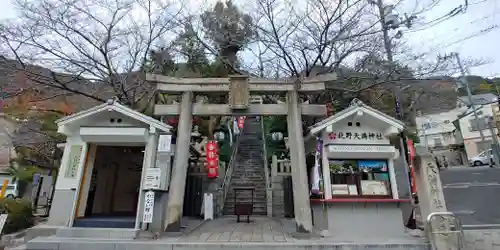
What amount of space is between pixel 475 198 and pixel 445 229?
32.8 feet

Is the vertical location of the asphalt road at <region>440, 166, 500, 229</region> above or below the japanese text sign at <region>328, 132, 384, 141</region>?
below

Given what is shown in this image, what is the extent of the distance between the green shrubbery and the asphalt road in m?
16.3

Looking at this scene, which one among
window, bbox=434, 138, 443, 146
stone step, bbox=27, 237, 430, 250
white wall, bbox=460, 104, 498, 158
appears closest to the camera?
stone step, bbox=27, 237, 430, 250

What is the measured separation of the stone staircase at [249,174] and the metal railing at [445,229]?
9.14m

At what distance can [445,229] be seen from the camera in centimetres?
702

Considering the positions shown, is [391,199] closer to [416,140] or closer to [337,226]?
[337,226]

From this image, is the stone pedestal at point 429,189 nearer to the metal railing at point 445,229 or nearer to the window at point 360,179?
the metal railing at point 445,229

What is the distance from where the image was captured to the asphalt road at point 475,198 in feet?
36.2

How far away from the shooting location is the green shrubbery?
9.46 m

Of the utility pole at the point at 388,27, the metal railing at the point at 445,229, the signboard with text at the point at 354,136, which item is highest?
the utility pole at the point at 388,27

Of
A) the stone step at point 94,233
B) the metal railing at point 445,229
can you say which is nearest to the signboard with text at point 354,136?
the metal railing at point 445,229


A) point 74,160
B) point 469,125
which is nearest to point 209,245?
point 74,160

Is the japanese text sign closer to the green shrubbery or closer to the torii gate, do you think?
the torii gate

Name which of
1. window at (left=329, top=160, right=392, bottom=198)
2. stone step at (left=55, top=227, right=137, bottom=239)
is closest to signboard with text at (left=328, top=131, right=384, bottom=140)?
window at (left=329, top=160, right=392, bottom=198)
